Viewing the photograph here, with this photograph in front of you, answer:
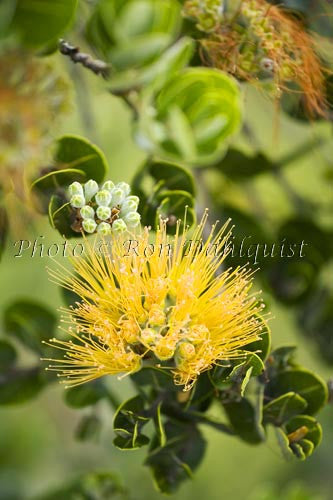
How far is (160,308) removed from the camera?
33.4 inches

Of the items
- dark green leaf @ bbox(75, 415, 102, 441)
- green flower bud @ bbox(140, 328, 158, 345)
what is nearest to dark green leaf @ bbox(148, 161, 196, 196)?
green flower bud @ bbox(140, 328, 158, 345)

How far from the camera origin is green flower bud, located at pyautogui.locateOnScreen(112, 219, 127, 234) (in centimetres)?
86

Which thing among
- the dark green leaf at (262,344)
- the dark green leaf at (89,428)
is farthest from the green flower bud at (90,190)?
the dark green leaf at (89,428)

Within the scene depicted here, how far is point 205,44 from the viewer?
0.98 m

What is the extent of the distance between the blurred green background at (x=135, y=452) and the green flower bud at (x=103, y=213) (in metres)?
0.55

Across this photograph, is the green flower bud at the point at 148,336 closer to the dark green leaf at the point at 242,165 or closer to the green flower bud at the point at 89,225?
the green flower bud at the point at 89,225

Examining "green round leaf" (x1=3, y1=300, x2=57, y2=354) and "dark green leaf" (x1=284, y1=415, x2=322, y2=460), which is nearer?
"dark green leaf" (x1=284, y1=415, x2=322, y2=460)

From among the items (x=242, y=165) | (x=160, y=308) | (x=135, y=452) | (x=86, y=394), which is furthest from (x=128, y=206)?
(x=135, y=452)

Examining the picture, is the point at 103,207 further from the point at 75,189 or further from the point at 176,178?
the point at 176,178

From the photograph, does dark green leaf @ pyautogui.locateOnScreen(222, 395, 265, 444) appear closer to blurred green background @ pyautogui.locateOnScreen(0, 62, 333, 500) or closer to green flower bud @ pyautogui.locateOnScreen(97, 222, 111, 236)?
green flower bud @ pyautogui.locateOnScreen(97, 222, 111, 236)

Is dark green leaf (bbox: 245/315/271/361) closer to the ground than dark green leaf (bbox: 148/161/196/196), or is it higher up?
closer to the ground

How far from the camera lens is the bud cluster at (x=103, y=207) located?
2.83 ft

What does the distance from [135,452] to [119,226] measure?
821mm

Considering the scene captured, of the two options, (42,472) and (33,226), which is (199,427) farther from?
(42,472)
